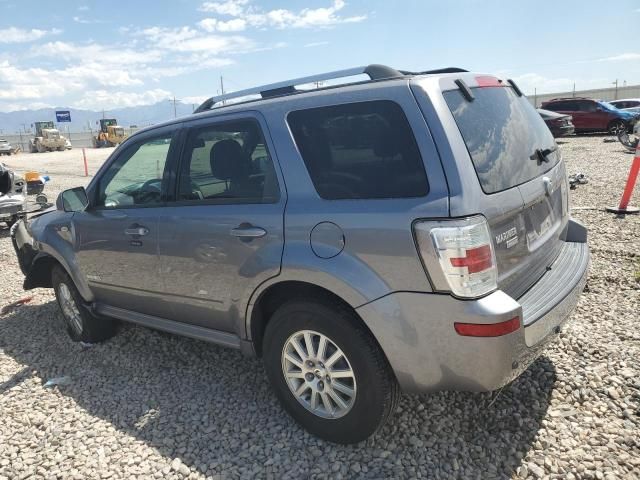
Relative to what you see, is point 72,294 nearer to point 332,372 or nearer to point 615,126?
point 332,372

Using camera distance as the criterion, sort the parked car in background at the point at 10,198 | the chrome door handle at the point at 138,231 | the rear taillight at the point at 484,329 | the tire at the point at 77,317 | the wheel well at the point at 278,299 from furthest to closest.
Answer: the parked car in background at the point at 10,198 < the tire at the point at 77,317 < the chrome door handle at the point at 138,231 < the wheel well at the point at 278,299 < the rear taillight at the point at 484,329

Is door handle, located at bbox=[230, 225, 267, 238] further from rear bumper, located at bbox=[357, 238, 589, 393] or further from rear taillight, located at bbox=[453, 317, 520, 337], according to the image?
rear taillight, located at bbox=[453, 317, 520, 337]

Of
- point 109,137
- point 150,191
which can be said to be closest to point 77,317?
point 150,191

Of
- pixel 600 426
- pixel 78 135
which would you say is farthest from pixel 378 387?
pixel 78 135

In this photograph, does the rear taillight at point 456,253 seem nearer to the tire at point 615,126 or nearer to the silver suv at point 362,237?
the silver suv at point 362,237

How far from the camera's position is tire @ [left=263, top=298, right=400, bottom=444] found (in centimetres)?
250

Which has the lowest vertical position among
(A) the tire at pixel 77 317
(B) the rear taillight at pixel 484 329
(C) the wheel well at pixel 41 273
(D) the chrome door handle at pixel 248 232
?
(A) the tire at pixel 77 317

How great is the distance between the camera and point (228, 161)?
10.2 feet

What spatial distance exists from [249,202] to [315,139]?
555 millimetres

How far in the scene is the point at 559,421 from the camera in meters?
2.83

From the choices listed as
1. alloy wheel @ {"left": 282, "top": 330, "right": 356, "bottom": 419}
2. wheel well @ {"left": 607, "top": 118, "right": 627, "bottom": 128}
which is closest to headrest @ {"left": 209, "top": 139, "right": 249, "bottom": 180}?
alloy wheel @ {"left": 282, "top": 330, "right": 356, "bottom": 419}

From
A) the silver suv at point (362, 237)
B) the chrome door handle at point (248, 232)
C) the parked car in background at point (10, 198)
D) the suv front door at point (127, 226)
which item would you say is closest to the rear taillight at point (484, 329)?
the silver suv at point (362, 237)

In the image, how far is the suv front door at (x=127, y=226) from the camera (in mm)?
3465

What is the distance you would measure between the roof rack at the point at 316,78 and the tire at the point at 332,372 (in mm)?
1276
